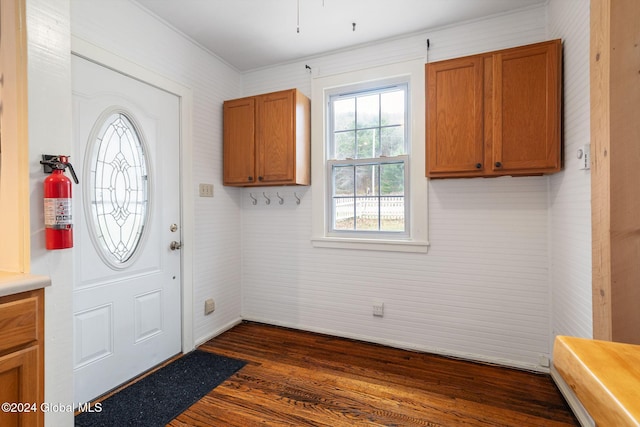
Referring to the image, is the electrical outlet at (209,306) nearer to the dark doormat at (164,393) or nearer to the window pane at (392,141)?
the dark doormat at (164,393)

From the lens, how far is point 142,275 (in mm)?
Answer: 2281

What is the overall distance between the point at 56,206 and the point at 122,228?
82 centimetres

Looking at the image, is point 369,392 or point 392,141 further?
point 392,141

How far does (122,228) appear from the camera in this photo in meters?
2.16

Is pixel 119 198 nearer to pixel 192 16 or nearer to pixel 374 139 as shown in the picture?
pixel 192 16

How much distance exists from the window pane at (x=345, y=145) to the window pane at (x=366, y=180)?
16 centimetres

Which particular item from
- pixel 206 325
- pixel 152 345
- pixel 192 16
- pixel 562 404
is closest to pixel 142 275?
pixel 152 345

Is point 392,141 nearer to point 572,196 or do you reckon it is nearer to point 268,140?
point 268,140

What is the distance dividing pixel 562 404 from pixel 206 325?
2.72 metres

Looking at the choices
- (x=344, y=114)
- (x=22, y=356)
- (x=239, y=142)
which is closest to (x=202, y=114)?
(x=239, y=142)

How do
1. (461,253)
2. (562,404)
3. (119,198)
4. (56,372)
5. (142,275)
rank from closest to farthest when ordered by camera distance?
(56,372) → (562,404) → (119,198) → (142,275) → (461,253)

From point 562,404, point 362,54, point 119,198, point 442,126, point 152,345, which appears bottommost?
point 562,404

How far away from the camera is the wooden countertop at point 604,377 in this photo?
35 cm

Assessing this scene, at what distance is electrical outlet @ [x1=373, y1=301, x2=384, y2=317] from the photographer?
2.76m
